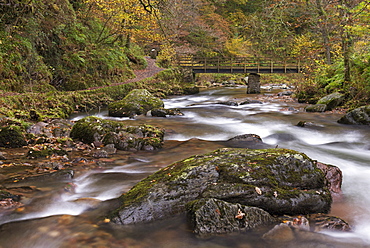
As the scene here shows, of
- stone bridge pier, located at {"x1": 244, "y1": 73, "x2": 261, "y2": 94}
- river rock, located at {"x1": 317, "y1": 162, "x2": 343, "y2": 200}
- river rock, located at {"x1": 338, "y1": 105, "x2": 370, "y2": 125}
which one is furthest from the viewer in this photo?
stone bridge pier, located at {"x1": 244, "y1": 73, "x2": 261, "y2": 94}

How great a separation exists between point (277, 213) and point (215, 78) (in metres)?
30.9

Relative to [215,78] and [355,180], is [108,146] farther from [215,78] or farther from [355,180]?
[215,78]

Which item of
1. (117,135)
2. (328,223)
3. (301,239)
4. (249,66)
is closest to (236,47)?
(249,66)

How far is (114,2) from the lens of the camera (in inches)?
622

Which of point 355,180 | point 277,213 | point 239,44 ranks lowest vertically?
point 355,180

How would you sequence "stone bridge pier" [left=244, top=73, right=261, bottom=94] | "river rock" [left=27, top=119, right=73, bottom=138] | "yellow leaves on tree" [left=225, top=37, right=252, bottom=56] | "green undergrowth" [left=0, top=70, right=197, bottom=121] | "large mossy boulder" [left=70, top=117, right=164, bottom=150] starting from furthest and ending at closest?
"yellow leaves on tree" [left=225, top=37, right=252, bottom=56] → "stone bridge pier" [left=244, top=73, right=261, bottom=94] → "green undergrowth" [left=0, top=70, right=197, bottom=121] → "river rock" [left=27, top=119, right=73, bottom=138] → "large mossy boulder" [left=70, top=117, right=164, bottom=150]

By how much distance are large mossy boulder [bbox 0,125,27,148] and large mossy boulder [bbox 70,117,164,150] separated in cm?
123

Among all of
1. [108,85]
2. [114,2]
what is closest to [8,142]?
[108,85]

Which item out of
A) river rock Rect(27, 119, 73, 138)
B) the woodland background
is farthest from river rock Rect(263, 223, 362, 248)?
river rock Rect(27, 119, 73, 138)

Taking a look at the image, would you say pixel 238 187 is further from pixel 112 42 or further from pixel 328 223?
pixel 112 42

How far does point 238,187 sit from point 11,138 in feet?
18.7

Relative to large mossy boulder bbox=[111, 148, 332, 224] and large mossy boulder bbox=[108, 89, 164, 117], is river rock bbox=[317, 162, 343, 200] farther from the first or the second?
large mossy boulder bbox=[108, 89, 164, 117]

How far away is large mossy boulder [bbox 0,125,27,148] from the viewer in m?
6.66

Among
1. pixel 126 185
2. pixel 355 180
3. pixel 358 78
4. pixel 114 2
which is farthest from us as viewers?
pixel 114 2
